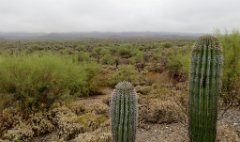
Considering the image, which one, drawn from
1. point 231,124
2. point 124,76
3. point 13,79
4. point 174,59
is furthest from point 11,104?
point 174,59

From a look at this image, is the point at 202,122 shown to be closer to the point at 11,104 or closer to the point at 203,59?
the point at 203,59

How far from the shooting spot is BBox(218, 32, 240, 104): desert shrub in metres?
15.5

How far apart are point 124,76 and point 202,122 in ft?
56.1

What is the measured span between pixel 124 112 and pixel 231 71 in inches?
352

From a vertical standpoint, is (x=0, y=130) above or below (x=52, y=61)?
below

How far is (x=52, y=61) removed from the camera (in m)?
15.6

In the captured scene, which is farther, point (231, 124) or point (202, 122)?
point (231, 124)

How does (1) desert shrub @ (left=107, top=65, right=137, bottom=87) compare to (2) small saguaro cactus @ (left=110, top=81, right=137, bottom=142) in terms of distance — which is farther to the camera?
(1) desert shrub @ (left=107, top=65, right=137, bottom=87)

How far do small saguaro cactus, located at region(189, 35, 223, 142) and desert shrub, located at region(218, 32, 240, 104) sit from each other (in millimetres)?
7008

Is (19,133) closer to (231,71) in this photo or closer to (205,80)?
(205,80)

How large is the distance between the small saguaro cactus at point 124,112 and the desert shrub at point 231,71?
27.0 feet

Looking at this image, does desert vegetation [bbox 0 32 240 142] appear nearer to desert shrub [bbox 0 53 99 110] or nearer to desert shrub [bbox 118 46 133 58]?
desert shrub [bbox 0 53 99 110]

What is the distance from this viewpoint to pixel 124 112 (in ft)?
25.8

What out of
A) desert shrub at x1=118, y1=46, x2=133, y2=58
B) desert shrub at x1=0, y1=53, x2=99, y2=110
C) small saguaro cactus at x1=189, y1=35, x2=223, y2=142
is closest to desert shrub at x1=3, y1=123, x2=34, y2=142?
desert shrub at x1=0, y1=53, x2=99, y2=110
